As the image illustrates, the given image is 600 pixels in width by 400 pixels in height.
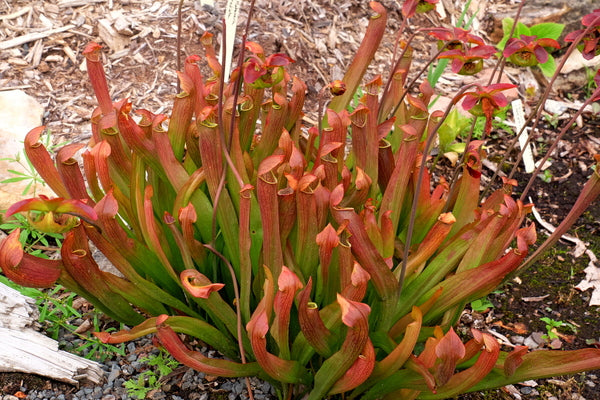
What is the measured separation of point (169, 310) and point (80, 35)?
7.21ft

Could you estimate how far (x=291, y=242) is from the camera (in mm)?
1818

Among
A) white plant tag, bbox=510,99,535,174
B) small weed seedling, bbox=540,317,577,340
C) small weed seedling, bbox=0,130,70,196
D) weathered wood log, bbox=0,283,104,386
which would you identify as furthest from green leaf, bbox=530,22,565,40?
weathered wood log, bbox=0,283,104,386

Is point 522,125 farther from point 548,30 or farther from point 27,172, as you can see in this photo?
point 27,172

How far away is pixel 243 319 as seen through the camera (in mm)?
1760

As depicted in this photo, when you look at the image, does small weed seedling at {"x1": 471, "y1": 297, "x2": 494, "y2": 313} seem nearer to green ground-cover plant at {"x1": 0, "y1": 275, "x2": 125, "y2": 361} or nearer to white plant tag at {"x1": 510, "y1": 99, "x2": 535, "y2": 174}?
white plant tag at {"x1": 510, "y1": 99, "x2": 535, "y2": 174}

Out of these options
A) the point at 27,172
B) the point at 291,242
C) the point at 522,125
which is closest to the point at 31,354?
the point at 291,242

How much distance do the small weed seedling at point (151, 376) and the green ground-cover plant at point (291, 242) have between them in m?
0.17

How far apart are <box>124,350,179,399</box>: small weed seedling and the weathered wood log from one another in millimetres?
116

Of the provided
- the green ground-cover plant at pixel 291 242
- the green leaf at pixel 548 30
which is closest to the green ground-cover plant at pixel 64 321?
the green ground-cover plant at pixel 291 242

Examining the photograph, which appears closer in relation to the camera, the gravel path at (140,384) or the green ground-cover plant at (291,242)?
the green ground-cover plant at (291,242)

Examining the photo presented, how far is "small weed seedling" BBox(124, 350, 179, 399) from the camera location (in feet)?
5.96

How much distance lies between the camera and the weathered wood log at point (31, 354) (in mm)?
1785

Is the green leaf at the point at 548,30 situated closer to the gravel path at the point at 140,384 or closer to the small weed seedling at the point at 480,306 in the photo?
the small weed seedling at the point at 480,306

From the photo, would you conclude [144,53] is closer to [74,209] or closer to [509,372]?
[74,209]
